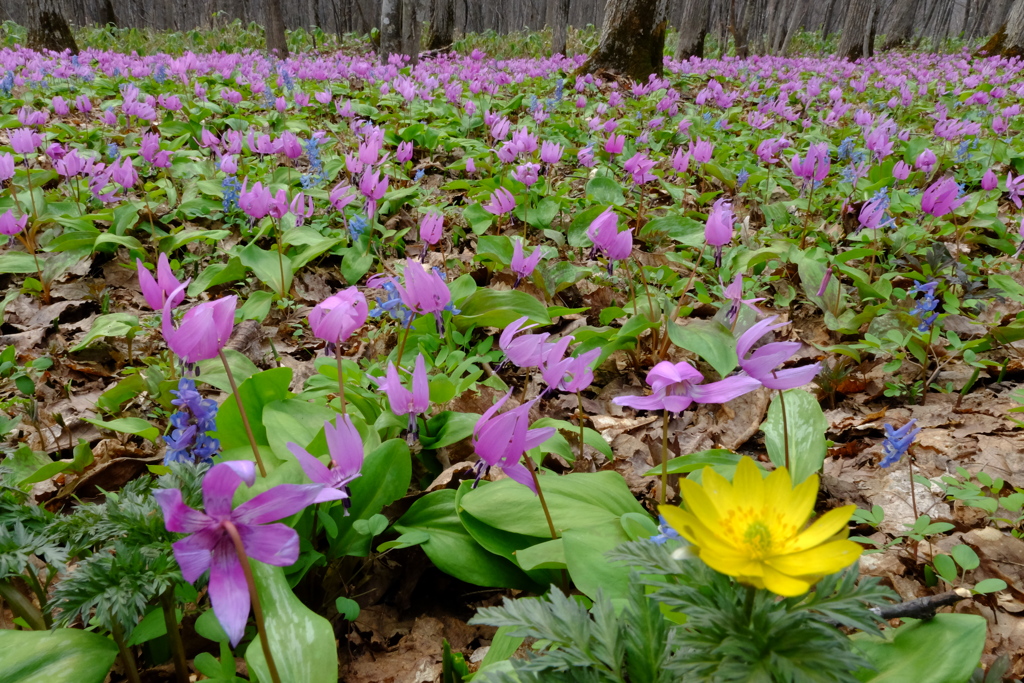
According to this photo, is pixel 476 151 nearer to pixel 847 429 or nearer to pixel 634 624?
pixel 847 429

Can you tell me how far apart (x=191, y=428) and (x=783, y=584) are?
116 cm

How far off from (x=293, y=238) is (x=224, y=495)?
8.62 ft

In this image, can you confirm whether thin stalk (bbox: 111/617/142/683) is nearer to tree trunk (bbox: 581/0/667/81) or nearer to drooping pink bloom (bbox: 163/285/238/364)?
drooping pink bloom (bbox: 163/285/238/364)

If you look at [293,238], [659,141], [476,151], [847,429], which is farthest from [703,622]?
[659,141]

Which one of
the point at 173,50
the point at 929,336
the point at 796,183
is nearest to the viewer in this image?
the point at 929,336

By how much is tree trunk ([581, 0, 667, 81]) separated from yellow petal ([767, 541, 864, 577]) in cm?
942

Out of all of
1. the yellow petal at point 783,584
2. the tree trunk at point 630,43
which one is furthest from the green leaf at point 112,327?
the tree trunk at point 630,43

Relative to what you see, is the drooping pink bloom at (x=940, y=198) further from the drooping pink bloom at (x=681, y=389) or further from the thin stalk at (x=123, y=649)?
the thin stalk at (x=123, y=649)

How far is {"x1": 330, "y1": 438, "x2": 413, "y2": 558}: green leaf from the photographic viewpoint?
1370mm

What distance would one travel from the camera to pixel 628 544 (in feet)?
2.73

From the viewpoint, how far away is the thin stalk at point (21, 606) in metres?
1.17

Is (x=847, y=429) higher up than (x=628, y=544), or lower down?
lower down

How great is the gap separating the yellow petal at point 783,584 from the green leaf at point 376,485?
89 cm

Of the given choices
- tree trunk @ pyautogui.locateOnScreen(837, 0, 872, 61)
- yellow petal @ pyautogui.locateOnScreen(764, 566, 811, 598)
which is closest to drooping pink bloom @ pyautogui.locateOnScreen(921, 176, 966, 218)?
yellow petal @ pyautogui.locateOnScreen(764, 566, 811, 598)
